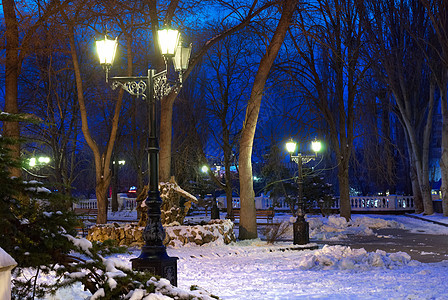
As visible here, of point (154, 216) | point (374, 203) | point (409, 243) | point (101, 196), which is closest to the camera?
point (154, 216)

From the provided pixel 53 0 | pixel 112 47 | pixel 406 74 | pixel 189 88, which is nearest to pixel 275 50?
pixel 53 0

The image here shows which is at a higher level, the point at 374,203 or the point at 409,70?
the point at 409,70

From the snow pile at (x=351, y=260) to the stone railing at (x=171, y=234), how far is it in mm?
4944

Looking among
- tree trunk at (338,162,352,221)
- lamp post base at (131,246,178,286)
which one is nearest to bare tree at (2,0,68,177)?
lamp post base at (131,246,178,286)

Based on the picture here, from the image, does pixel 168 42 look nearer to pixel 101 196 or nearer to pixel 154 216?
pixel 154 216

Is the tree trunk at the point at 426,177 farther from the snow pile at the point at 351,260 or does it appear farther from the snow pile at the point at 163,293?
the snow pile at the point at 163,293

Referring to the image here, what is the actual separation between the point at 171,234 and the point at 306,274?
→ 6.31 meters

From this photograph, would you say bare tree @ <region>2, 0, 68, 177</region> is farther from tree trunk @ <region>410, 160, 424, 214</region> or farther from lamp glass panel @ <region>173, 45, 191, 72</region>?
tree trunk @ <region>410, 160, 424, 214</region>

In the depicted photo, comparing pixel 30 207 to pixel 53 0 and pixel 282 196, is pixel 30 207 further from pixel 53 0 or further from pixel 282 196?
pixel 282 196

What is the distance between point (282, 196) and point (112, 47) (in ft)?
96.7

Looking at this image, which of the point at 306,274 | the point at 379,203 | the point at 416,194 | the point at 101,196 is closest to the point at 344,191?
the point at 416,194

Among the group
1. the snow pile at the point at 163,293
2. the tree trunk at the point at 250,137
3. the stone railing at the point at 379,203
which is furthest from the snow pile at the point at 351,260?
the stone railing at the point at 379,203

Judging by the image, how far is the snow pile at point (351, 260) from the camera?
1198 cm

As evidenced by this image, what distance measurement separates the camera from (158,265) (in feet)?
28.7
